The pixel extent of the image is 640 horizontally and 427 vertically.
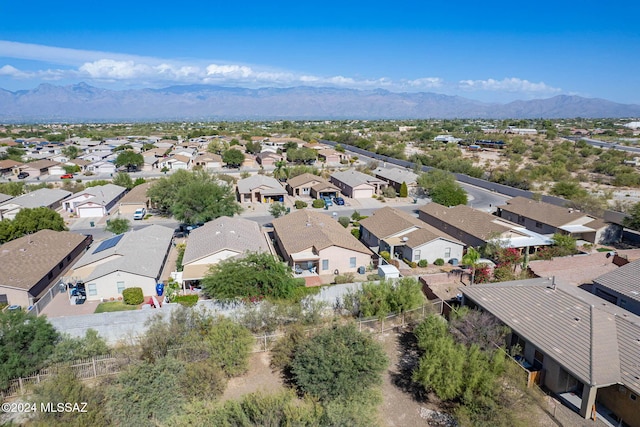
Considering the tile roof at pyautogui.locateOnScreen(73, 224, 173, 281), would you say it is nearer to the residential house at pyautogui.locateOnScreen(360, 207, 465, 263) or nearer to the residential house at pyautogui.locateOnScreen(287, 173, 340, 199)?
the residential house at pyautogui.locateOnScreen(360, 207, 465, 263)

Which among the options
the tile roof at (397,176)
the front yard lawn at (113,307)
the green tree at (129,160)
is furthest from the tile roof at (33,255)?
the green tree at (129,160)

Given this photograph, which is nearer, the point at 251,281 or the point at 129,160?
the point at 251,281

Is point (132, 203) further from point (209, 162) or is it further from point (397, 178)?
point (209, 162)

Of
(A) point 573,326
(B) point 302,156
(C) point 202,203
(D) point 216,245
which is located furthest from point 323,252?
(B) point 302,156

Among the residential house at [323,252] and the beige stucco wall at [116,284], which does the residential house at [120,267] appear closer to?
the beige stucco wall at [116,284]

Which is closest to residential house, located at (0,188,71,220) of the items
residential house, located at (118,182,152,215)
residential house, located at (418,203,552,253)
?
residential house, located at (118,182,152,215)

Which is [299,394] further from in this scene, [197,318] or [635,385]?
[635,385]
